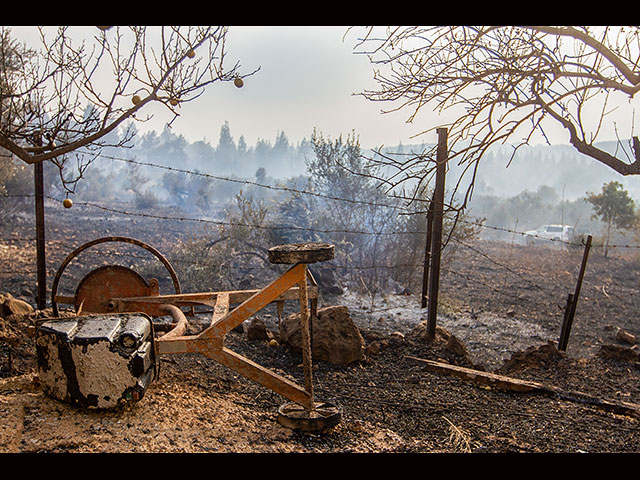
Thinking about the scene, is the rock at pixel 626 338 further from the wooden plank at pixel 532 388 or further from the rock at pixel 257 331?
the rock at pixel 257 331

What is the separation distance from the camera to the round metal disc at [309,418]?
11.6 ft

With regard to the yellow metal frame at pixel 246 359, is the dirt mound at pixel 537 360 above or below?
below

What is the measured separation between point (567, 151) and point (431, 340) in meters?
160

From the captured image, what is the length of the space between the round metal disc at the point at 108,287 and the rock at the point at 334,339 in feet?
6.13

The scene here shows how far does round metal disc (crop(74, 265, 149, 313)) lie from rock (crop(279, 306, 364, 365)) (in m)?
1.87

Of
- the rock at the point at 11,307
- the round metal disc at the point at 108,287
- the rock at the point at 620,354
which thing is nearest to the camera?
the round metal disc at the point at 108,287

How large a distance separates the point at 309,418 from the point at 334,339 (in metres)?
2.16

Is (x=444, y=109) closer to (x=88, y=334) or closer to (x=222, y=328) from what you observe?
(x=222, y=328)

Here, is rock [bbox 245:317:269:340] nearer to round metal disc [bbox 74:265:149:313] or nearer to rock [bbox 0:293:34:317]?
round metal disc [bbox 74:265:149:313]

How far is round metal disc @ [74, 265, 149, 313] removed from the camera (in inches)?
189

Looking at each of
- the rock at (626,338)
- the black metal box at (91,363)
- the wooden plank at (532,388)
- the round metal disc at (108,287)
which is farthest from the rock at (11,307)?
the rock at (626,338)

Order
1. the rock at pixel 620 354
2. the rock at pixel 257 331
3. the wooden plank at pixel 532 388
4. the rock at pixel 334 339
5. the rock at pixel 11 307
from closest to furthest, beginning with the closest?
the wooden plank at pixel 532 388
the rock at pixel 334 339
the rock at pixel 11 307
the rock at pixel 257 331
the rock at pixel 620 354

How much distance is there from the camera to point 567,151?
14812 centimetres

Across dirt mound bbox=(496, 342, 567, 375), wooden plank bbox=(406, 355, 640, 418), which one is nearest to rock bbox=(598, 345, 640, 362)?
dirt mound bbox=(496, 342, 567, 375)
